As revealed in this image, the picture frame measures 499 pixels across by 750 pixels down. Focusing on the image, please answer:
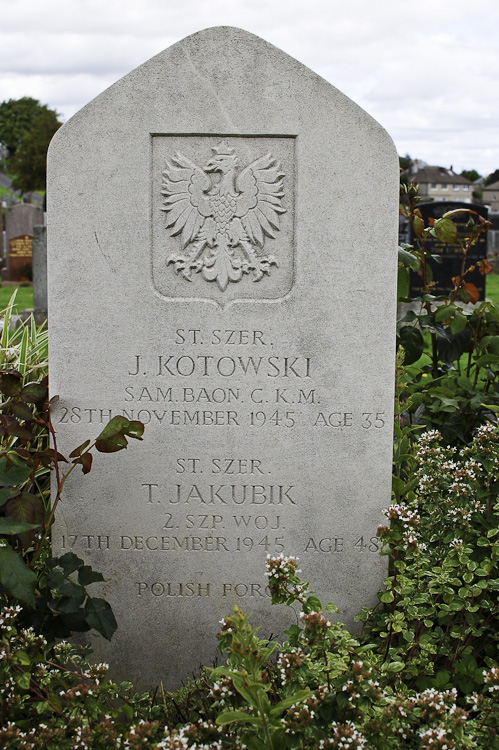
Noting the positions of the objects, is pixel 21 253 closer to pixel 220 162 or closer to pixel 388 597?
pixel 220 162

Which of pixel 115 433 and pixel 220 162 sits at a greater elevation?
pixel 220 162

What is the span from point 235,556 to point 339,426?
71 cm

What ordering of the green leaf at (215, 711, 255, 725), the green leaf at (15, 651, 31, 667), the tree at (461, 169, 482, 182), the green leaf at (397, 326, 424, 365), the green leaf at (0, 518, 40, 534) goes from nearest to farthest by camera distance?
the green leaf at (215, 711, 255, 725), the green leaf at (15, 651, 31, 667), the green leaf at (0, 518, 40, 534), the green leaf at (397, 326, 424, 365), the tree at (461, 169, 482, 182)

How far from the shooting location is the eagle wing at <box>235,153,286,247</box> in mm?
2961

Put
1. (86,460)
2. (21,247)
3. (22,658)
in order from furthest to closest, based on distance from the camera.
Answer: (21,247) < (86,460) < (22,658)

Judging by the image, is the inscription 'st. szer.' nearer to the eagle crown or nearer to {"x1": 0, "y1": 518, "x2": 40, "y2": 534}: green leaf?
the eagle crown

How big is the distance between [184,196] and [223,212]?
0.17 m

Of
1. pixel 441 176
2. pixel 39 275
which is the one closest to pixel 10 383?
pixel 39 275

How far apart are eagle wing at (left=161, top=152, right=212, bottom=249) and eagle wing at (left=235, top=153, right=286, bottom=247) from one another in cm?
14

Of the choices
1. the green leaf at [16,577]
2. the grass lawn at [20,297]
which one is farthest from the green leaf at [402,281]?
the grass lawn at [20,297]

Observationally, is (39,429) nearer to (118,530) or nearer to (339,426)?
(118,530)

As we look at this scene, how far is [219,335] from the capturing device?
3043 mm

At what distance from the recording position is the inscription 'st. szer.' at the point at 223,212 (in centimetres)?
296

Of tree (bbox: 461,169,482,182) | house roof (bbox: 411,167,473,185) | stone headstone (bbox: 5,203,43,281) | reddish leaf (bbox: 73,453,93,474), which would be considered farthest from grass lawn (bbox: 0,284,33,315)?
tree (bbox: 461,169,482,182)
